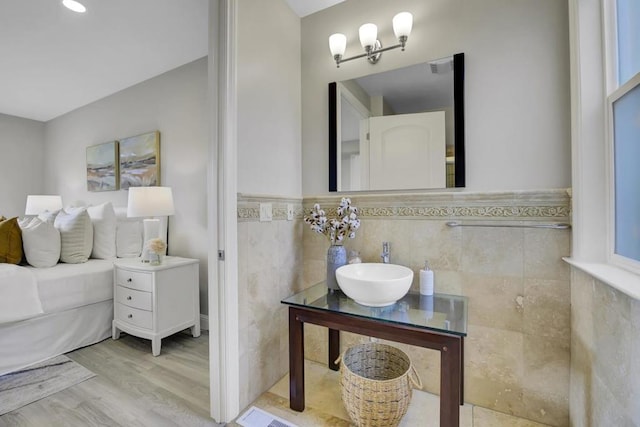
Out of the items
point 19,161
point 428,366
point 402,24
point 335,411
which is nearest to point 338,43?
point 402,24

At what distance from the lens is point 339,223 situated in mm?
1688

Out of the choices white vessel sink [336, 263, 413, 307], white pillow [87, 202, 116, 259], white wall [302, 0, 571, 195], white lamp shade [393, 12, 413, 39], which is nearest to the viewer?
white vessel sink [336, 263, 413, 307]

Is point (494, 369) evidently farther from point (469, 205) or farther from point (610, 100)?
point (610, 100)

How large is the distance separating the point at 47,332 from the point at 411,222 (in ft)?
8.75

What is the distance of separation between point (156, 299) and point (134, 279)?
0.27 metres

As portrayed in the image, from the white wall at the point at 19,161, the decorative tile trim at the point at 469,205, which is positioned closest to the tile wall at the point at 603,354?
the decorative tile trim at the point at 469,205

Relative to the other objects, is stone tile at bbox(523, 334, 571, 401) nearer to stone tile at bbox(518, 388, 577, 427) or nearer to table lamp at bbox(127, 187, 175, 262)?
stone tile at bbox(518, 388, 577, 427)

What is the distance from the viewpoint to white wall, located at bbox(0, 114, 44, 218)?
4.06 m

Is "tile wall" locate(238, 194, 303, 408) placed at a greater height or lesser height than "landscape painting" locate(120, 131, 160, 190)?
lesser

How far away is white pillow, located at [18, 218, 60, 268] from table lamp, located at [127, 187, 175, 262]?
2.24 feet

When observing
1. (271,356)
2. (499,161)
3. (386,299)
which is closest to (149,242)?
(271,356)

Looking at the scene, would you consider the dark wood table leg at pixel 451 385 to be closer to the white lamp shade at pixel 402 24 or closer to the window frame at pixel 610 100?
the window frame at pixel 610 100

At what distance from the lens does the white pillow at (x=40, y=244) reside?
7.64ft

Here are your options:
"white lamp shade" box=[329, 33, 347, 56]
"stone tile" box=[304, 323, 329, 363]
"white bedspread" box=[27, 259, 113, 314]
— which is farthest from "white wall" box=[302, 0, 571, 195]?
"white bedspread" box=[27, 259, 113, 314]
